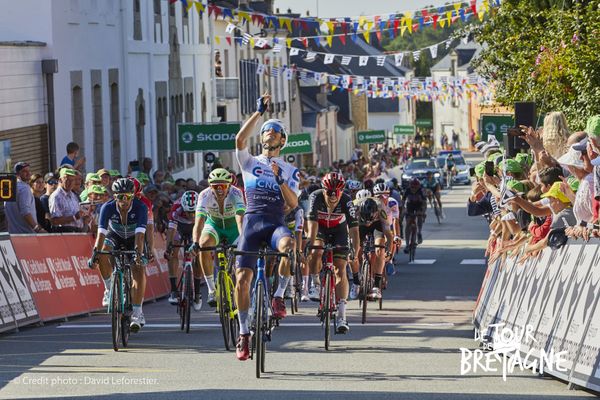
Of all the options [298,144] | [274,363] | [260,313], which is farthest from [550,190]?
[298,144]

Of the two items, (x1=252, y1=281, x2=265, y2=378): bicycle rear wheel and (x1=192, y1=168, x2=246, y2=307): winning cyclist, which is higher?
(x1=192, y1=168, x2=246, y2=307): winning cyclist

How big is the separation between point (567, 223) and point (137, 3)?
29.2 m

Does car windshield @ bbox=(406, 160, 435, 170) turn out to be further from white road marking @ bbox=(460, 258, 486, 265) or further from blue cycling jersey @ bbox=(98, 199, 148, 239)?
blue cycling jersey @ bbox=(98, 199, 148, 239)

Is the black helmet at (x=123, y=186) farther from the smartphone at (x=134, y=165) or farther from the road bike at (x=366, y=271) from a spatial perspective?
the smartphone at (x=134, y=165)

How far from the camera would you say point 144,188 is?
981 inches

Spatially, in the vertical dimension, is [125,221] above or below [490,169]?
below

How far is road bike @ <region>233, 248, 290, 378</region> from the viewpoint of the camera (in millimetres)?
13078

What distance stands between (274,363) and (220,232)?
84.2 inches

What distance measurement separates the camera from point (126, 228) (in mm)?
16484

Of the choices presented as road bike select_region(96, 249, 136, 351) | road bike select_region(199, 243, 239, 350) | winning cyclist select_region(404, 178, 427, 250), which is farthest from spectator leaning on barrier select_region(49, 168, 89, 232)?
winning cyclist select_region(404, 178, 427, 250)

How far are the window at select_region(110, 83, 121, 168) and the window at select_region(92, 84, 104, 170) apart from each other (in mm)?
1408

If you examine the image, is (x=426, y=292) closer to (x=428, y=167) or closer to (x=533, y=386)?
(x=533, y=386)

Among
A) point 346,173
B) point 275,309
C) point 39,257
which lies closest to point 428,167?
point 346,173

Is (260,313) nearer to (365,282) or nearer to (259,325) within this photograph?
(259,325)
